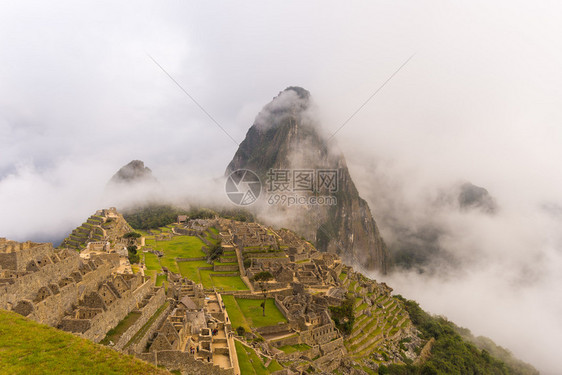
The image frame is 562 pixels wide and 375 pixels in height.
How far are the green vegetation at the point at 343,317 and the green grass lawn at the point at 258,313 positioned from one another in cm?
647

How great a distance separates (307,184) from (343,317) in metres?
115

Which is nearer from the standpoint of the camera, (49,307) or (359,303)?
(49,307)

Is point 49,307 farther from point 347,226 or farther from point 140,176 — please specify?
point 347,226

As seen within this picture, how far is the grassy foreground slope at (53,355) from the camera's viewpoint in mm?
9297

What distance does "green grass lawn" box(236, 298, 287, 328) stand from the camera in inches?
1107

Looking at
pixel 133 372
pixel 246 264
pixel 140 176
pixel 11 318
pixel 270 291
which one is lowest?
pixel 133 372

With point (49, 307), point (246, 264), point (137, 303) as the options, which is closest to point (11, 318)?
point (49, 307)

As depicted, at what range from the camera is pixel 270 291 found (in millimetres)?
34812

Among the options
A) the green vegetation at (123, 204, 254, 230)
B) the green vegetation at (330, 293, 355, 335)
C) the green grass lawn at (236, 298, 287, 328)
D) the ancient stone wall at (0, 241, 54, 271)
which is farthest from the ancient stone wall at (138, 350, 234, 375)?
the green vegetation at (123, 204, 254, 230)

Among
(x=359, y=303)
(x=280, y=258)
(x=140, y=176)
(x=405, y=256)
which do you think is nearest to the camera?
(x=359, y=303)

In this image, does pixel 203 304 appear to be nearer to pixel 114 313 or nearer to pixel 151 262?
pixel 114 313

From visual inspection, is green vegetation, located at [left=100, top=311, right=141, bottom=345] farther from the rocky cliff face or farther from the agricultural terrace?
the rocky cliff face

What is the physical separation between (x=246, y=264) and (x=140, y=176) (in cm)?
10235

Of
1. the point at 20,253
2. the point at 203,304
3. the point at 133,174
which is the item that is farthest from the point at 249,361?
the point at 133,174
